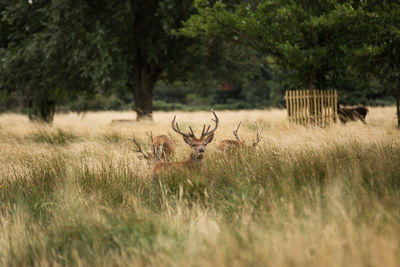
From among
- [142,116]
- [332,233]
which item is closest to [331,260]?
[332,233]

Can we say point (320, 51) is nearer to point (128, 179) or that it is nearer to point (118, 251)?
point (128, 179)

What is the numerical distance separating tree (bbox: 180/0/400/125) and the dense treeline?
0.03 metres

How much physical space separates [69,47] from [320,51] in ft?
30.7

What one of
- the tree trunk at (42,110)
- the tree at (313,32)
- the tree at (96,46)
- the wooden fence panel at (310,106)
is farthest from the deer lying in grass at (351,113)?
the tree trunk at (42,110)

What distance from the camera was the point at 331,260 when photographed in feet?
8.06

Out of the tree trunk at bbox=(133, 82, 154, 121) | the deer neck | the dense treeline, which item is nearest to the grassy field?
the deer neck

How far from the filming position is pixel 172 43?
55.0 feet

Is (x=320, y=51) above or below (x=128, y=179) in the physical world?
above

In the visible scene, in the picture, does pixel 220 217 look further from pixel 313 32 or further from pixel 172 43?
pixel 172 43

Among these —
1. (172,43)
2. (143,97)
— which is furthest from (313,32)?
(143,97)

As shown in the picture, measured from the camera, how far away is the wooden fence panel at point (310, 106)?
13.1 m

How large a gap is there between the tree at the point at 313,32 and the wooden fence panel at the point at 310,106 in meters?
0.39

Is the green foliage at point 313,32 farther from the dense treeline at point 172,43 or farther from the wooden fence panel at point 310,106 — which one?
the wooden fence panel at point 310,106

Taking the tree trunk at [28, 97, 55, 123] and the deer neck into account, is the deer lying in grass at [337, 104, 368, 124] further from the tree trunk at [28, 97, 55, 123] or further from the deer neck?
the tree trunk at [28, 97, 55, 123]
